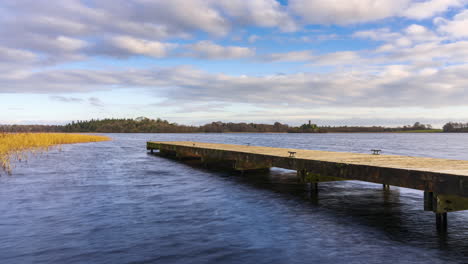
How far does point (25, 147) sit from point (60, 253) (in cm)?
3561

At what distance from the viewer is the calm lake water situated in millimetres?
7805

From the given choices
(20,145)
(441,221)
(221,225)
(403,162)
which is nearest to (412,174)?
(441,221)

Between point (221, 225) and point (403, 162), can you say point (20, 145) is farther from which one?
point (403, 162)

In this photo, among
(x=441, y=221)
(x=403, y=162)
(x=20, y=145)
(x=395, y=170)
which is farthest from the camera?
(x=20, y=145)

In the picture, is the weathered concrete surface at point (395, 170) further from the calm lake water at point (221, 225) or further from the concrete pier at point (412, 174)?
the calm lake water at point (221, 225)

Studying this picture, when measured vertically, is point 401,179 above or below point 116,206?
above

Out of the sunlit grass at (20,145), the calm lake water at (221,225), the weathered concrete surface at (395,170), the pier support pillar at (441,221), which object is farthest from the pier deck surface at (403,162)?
the sunlit grass at (20,145)

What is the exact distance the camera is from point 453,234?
9.00 metres

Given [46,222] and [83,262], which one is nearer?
[83,262]

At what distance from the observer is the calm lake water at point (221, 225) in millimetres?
7805

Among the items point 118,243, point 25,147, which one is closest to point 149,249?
point 118,243

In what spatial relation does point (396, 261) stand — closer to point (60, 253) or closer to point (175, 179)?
point (60, 253)

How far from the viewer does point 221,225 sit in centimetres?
1026

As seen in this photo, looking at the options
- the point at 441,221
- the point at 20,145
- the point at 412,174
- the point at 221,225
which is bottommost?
the point at 221,225
